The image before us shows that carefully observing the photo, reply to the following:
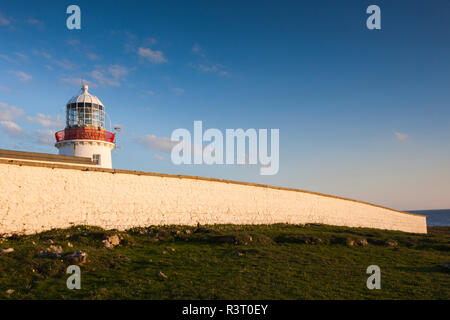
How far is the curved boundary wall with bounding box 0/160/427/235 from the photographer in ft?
43.3

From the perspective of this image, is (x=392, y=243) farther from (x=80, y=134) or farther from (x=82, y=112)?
(x=82, y=112)

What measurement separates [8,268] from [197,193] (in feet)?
41.2

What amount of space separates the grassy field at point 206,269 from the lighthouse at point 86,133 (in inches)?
406

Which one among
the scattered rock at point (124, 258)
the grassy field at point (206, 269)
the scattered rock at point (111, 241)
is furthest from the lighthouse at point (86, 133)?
the scattered rock at point (124, 258)

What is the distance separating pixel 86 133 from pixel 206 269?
1752cm

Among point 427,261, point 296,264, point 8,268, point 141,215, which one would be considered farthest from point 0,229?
point 427,261

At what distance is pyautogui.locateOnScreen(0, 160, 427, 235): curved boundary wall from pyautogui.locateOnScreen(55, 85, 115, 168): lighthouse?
7925 millimetres

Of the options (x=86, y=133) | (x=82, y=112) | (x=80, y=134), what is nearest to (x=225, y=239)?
(x=86, y=133)

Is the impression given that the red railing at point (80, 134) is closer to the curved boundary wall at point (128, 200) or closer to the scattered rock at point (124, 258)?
the curved boundary wall at point (128, 200)

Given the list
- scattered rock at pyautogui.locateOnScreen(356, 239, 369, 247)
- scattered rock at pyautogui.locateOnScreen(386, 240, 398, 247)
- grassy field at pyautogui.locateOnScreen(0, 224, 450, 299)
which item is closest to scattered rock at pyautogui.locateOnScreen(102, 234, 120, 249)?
grassy field at pyautogui.locateOnScreen(0, 224, 450, 299)

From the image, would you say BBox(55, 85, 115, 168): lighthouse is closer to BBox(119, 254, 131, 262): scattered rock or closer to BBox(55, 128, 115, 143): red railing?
BBox(55, 128, 115, 143): red railing

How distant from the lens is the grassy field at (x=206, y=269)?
7.57 metres

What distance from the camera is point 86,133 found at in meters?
23.0
